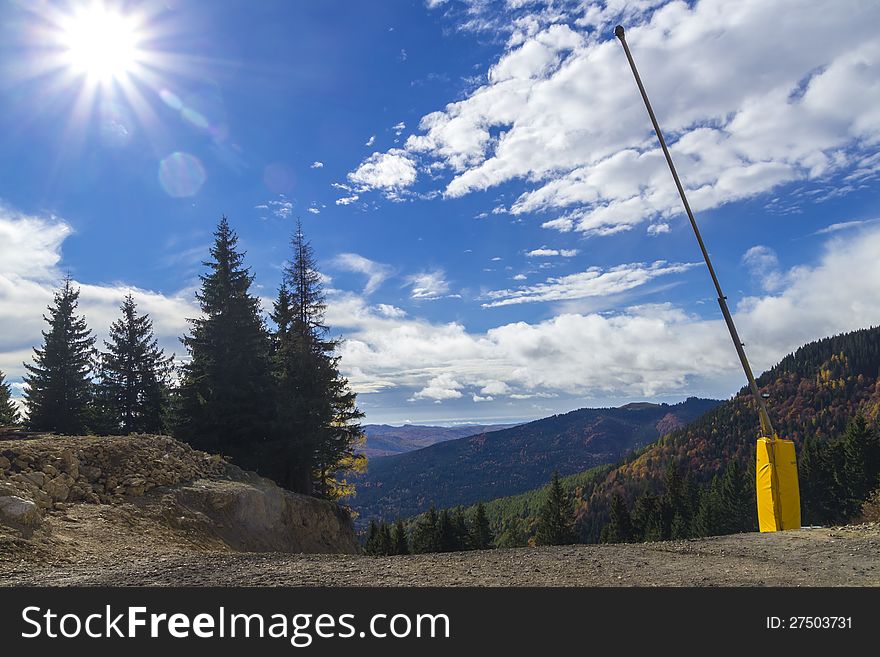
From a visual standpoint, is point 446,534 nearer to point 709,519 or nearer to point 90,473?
point 709,519

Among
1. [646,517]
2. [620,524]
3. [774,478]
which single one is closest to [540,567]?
[774,478]

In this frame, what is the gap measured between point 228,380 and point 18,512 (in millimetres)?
15795

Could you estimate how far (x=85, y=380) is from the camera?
35.2m

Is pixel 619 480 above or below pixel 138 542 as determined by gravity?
below

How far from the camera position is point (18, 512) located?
10695 millimetres

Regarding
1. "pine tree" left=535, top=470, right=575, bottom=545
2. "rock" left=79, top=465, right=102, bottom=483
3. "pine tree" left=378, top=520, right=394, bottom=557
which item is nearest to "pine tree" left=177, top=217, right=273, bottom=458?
"rock" left=79, top=465, right=102, bottom=483

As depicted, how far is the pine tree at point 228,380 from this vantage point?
25781 millimetres

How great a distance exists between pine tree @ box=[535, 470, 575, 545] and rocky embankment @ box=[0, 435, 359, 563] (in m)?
54.5

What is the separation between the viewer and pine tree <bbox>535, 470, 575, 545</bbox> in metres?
70.1

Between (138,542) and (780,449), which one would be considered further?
(138,542)

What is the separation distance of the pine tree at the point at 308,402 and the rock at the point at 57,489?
1116 centimetres
